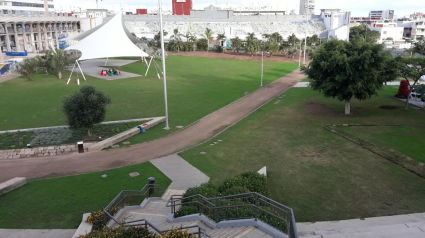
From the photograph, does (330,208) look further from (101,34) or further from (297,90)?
(101,34)

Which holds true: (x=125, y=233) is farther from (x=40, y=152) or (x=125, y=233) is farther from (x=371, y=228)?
(x=40, y=152)

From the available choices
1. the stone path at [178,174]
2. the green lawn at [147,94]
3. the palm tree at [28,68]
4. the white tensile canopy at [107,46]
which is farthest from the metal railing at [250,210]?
the palm tree at [28,68]

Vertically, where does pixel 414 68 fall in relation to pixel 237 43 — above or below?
below

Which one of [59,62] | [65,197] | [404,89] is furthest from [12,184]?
[404,89]

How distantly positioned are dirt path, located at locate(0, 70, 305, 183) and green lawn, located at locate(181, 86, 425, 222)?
1.43 meters

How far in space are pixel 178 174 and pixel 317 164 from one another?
762 centimetres

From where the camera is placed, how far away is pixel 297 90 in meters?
38.0

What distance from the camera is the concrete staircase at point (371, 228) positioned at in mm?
10305

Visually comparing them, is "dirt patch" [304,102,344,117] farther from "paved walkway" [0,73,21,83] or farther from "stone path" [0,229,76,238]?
"paved walkway" [0,73,21,83]

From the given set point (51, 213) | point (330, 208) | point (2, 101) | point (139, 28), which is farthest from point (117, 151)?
point (139, 28)

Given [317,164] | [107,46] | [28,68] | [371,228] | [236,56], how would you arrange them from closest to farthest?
[371,228], [317,164], [107,46], [28,68], [236,56]

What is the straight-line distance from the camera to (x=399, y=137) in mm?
21797

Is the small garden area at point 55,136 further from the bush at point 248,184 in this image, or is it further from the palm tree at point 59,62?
the palm tree at point 59,62

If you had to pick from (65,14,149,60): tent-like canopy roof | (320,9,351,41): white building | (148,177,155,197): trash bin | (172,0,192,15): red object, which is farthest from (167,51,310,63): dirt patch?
(172,0,192,15): red object
